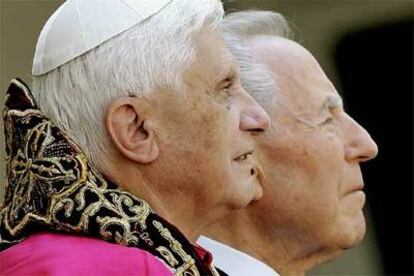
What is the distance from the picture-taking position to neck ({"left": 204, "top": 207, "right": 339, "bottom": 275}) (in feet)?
15.6

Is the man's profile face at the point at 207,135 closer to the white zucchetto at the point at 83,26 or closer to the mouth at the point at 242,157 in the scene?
the mouth at the point at 242,157

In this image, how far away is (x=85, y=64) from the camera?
3.80 m

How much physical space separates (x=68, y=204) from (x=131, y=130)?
0.91ft

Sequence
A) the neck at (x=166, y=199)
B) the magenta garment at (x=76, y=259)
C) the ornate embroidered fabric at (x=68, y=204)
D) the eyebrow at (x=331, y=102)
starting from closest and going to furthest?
the magenta garment at (x=76, y=259) < the ornate embroidered fabric at (x=68, y=204) < the neck at (x=166, y=199) < the eyebrow at (x=331, y=102)

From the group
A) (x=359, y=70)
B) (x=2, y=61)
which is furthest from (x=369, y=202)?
(x=2, y=61)

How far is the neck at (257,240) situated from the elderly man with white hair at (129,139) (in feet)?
2.71

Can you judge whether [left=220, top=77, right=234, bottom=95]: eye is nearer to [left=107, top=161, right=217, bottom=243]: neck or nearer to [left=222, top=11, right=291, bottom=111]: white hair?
[left=107, top=161, right=217, bottom=243]: neck

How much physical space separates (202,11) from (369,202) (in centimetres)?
558

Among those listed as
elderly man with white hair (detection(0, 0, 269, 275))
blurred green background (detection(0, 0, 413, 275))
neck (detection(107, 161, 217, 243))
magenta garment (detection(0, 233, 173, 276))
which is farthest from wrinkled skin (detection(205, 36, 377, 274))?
blurred green background (detection(0, 0, 413, 275))

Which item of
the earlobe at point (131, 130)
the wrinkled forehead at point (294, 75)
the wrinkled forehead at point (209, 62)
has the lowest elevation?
the wrinkled forehead at point (294, 75)

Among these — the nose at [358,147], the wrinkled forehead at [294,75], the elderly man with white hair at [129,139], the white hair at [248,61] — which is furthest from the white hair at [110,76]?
the nose at [358,147]

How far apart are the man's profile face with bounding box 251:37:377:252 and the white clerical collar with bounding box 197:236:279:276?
13 cm

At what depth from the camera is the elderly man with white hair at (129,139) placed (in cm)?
360

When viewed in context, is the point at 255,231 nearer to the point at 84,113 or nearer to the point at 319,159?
the point at 319,159
